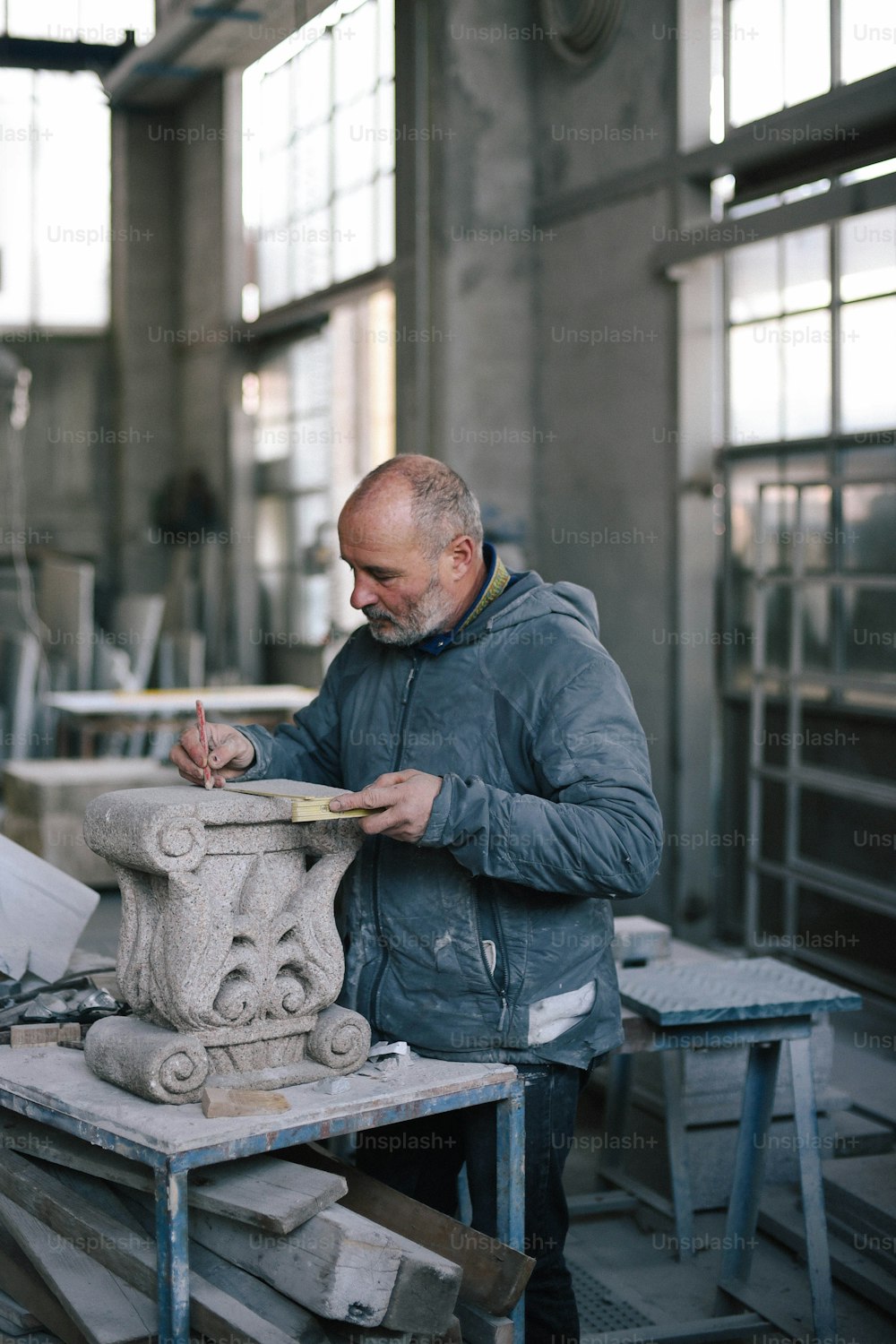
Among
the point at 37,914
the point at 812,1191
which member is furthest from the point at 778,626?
the point at 37,914

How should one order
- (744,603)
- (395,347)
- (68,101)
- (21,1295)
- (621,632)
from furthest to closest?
(68,101)
(395,347)
(621,632)
(744,603)
(21,1295)

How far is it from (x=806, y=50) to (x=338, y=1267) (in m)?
4.89

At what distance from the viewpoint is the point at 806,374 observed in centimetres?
560

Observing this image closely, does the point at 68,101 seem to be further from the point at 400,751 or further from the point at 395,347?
the point at 400,751

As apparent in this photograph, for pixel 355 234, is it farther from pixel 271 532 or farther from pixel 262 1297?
pixel 262 1297

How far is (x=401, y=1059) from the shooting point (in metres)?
2.32

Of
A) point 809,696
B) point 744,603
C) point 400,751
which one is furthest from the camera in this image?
point 744,603

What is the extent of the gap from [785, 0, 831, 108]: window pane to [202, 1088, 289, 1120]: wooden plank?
4507 millimetres

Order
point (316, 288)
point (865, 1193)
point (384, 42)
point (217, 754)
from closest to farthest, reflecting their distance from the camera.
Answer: point (217, 754), point (865, 1193), point (384, 42), point (316, 288)

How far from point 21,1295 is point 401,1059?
2.36 ft

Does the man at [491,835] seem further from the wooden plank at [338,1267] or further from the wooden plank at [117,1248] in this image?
the wooden plank at [117,1248]

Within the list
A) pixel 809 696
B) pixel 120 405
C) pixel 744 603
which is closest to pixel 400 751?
pixel 809 696

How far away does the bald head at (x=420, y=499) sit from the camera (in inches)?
94.2

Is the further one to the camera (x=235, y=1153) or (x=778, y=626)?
(x=778, y=626)
